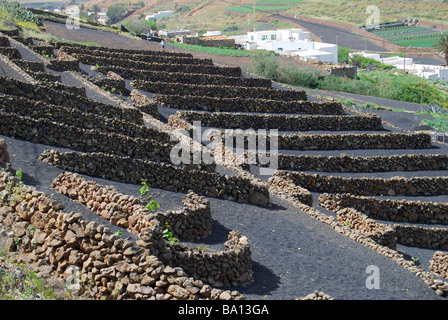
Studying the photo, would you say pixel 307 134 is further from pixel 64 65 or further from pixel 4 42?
pixel 4 42

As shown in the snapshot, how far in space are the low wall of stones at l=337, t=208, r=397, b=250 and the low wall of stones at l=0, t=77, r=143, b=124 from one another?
9.37 meters

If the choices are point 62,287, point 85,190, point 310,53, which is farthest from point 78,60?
point 310,53

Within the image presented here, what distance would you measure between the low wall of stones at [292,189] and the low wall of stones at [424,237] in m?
3.08

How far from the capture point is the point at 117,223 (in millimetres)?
11836

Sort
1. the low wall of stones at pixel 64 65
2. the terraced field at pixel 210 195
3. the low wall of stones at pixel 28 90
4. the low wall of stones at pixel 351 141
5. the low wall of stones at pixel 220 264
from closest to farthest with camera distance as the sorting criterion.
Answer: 1. the terraced field at pixel 210 195
2. the low wall of stones at pixel 220 264
3. the low wall of stones at pixel 28 90
4. the low wall of stones at pixel 351 141
5. the low wall of stones at pixel 64 65

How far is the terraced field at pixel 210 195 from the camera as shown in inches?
407

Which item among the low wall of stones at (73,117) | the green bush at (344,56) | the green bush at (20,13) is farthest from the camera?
the green bush at (344,56)

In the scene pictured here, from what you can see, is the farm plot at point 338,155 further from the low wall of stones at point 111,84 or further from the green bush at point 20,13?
the green bush at point 20,13

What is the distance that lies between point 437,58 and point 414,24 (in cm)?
3485

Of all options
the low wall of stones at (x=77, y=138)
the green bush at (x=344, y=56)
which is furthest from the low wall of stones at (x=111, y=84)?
the green bush at (x=344, y=56)

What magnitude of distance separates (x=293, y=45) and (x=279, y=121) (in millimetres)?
49468

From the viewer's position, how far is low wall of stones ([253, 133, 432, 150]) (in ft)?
87.9

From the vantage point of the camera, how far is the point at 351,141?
93.5 ft
